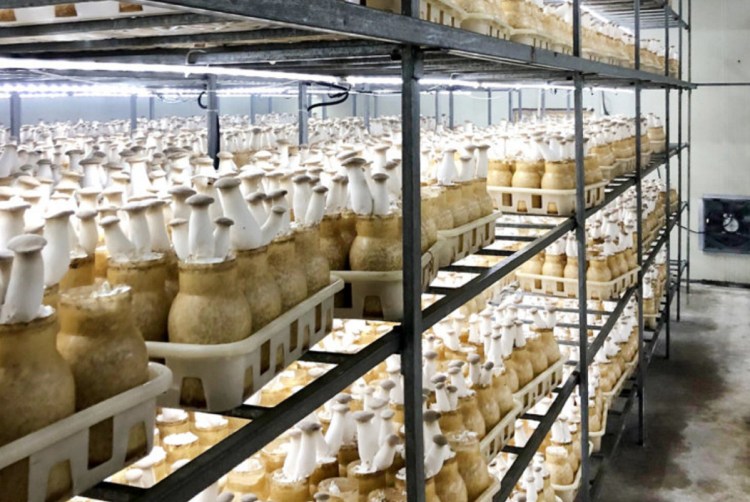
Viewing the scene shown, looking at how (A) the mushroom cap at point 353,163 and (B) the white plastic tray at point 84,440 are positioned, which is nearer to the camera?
(B) the white plastic tray at point 84,440

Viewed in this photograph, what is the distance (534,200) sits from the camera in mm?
3553

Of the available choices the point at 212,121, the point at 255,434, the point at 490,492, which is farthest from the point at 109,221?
the point at 212,121

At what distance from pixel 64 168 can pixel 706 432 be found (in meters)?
4.31

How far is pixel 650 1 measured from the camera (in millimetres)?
5730

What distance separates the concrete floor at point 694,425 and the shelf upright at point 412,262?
2.91 metres

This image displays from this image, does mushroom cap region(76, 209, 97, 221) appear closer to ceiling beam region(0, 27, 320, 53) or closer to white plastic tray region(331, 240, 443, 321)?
ceiling beam region(0, 27, 320, 53)

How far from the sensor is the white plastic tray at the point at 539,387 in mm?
2951

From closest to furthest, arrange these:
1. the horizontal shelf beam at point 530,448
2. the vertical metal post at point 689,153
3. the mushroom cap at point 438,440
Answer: the mushroom cap at point 438,440
the horizontal shelf beam at point 530,448
the vertical metal post at point 689,153

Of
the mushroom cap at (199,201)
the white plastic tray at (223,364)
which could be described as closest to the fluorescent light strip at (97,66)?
the mushroom cap at (199,201)

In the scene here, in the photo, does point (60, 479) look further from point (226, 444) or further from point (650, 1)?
point (650, 1)

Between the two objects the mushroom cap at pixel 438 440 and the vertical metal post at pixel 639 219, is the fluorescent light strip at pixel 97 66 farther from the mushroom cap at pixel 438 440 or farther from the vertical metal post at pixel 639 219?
the vertical metal post at pixel 639 219

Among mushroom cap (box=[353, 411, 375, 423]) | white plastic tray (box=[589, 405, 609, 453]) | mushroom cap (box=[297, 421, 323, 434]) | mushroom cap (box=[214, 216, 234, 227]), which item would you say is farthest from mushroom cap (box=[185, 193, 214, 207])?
white plastic tray (box=[589, 405, 609, 453])

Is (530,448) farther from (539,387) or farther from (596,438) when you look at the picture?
(596,438)

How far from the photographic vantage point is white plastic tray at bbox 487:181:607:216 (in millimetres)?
3465
